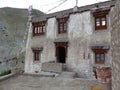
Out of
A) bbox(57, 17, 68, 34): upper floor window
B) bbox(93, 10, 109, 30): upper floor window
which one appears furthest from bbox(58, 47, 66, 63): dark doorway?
bbox(93, 10, 109, 30): upper floor window

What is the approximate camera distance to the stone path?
28.3ft

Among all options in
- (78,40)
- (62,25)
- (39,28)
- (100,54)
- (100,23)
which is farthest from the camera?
(39,28)

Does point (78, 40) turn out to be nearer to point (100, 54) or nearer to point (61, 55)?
point (100, 54)

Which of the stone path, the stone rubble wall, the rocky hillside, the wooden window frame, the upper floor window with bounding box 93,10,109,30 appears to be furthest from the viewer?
the rocky hillside

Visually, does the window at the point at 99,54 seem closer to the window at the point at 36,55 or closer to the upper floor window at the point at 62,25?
the upper floor window at the point at 62,25

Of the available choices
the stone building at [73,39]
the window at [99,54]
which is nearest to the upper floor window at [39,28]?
the stone building at [73,39]

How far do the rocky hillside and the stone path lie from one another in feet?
75.4

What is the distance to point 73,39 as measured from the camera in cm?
1467

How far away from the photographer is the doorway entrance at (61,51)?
1530 centimetres

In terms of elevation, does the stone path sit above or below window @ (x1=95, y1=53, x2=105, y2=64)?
below

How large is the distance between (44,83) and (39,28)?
8955mm

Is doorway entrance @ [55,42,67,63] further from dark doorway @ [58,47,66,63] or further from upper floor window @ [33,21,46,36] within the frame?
upper floor window @ [33,21,46,36]

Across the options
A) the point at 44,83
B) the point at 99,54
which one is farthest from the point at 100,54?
the point at 44,83

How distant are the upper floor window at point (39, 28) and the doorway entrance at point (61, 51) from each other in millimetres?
2302
